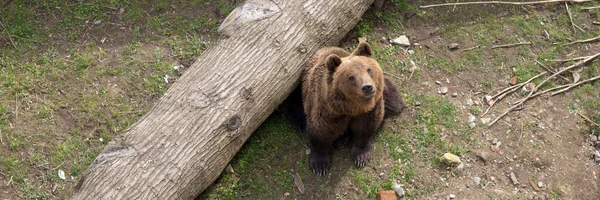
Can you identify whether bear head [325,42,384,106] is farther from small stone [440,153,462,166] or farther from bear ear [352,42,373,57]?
small stone [440,153,462,166]

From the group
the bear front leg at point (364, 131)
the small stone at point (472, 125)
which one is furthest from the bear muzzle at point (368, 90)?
the small stone at point (472, 125)

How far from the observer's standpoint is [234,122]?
5492 mm

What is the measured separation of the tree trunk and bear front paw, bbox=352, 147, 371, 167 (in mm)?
982

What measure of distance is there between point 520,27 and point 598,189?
2.35 m

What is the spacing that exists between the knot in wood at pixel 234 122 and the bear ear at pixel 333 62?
3.45 ft

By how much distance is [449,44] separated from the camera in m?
6.96

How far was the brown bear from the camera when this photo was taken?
5.06 metres

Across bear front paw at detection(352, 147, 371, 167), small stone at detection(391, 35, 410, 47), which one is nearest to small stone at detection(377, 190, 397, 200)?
bear front paw at detection(352, 147, 371, 167)

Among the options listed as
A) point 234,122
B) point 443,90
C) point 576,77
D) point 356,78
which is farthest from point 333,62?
point 576,77

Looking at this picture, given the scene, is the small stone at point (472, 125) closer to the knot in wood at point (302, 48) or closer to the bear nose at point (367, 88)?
the bear nose at point (367, 88)

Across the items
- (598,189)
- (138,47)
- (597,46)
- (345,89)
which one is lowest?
(598,189)

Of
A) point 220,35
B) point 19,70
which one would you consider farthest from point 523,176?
point 19,70

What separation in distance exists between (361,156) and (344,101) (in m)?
0.93

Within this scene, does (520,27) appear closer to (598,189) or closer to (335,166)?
(598,189)
